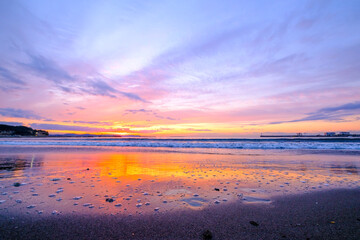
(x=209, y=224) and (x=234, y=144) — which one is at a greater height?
(x=234, y=144)

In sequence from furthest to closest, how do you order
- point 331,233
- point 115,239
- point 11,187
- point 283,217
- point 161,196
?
point 11,187, point 161,196, point 283,217, point 331,233, point 115,239

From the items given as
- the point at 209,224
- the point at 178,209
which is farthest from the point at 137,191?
the point at 209,224

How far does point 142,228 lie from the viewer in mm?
2832

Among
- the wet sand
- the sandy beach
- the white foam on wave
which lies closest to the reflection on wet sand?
the sandy beach

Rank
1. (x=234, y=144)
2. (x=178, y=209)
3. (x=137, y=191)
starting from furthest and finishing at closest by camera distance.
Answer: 1. (x=234, y=144)
2. (x=137, y=191)
3. (x=178, y=209)

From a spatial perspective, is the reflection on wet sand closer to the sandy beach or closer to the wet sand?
the sandy beach

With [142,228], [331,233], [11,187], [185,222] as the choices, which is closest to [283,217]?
[331,233]

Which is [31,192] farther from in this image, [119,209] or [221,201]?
[221,201]

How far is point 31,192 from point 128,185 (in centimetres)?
238

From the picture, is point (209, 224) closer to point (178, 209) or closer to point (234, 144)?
point (178, 209)

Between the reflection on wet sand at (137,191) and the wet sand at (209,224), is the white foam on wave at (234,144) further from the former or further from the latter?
the wet sand at (209,224)

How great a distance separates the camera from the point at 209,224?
2.97m

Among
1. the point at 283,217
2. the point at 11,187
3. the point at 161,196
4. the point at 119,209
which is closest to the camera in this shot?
the point at 283,217

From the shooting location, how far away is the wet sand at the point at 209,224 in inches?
104
